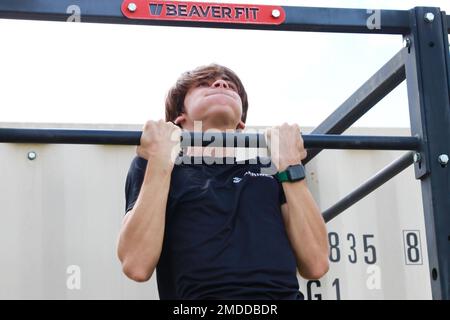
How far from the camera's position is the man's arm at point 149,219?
2078 mm

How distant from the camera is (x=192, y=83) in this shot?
7.87ft

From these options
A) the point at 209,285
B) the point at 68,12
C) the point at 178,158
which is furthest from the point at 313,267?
the point at 68,12

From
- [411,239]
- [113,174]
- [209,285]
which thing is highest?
[113,174]

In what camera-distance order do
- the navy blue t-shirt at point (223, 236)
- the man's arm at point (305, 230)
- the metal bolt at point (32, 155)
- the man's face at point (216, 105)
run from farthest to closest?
the metal bolt at point (32, 155), the man's face at point (216, 105), the man's arm at point (305, 230), the navy blue t-shirt at point (223, 236)

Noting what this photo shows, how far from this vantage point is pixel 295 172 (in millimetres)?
2201

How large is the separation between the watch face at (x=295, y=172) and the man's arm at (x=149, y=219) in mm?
294

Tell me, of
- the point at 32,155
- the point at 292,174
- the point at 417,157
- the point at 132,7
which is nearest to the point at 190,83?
the point at 132,7

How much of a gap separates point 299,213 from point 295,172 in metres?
0.10

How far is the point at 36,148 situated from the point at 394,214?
1.35 meters

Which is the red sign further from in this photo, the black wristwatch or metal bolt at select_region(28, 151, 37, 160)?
metal bolt at select_region(28, 151, 37, 160)

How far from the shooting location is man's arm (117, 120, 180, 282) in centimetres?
208

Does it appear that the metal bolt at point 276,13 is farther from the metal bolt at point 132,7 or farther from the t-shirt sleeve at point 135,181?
the t-shirt sleeve at point 135,181

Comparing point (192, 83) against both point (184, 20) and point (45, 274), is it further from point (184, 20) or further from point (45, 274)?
point (45, 274)

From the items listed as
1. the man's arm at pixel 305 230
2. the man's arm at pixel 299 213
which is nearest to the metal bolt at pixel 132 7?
the man's arm at pixel 299 213
